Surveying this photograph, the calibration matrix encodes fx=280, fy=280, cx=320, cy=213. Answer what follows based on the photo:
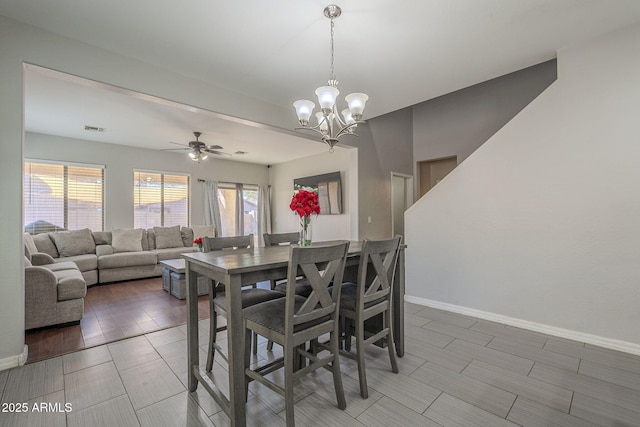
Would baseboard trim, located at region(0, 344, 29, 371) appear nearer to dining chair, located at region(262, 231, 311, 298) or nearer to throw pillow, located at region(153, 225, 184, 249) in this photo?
dining chair, located at region(262, 231, 311, 298)

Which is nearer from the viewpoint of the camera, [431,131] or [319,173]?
[431,131]

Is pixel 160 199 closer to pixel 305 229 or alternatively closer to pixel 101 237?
pixel 101 237

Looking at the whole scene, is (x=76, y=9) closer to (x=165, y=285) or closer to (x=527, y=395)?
(x=165, y=285)

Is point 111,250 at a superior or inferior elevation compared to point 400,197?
inferior

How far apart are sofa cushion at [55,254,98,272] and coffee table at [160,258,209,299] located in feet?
4.36

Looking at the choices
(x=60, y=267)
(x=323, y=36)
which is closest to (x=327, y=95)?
(x=323, y=36)

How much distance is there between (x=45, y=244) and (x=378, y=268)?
561 cm

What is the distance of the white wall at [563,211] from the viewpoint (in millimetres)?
2418

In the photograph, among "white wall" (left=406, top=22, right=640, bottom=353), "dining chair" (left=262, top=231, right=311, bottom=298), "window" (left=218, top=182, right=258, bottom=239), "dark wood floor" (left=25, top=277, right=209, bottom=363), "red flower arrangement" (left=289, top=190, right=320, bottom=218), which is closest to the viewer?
"red flower arrangement" (left=289, top=190, right=320, bottom=218)

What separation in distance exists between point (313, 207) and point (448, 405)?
156 centimetres

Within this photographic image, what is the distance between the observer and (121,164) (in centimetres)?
575

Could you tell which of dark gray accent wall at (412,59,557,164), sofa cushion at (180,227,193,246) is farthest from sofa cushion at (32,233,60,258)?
dark gray accent wall at (412,59,557,164)

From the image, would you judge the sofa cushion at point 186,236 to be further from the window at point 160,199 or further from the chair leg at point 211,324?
the chair leg at point 211,324

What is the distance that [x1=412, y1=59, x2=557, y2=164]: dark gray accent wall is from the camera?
4145 millimetres
